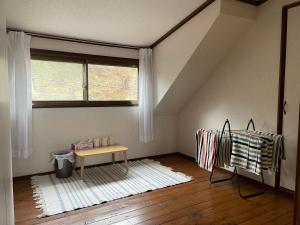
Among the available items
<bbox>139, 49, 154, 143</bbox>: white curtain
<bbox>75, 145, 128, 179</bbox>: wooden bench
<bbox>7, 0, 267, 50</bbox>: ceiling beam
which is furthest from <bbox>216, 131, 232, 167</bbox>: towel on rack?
<bbox>7, 0, 267, 50</bbox>: ceiling beam

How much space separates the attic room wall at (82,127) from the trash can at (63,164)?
27 cm

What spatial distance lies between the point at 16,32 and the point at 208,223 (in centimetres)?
313

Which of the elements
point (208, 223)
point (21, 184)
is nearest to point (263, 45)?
point (208, 223)

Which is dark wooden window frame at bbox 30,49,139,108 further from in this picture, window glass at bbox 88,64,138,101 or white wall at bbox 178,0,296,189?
white wall at bbox 178,0,296,189

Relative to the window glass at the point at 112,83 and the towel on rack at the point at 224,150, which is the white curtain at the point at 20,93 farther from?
the towel on rack at the point at 224,150

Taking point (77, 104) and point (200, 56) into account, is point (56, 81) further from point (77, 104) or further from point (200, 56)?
point (200, 56)

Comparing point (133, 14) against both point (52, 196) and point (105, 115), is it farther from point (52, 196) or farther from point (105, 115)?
point (52, 196)

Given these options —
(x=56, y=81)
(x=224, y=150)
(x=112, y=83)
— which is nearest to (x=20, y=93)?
(x=56, y=81)

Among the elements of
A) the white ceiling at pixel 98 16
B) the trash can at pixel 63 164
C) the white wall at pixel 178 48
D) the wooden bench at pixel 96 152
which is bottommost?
the trash can at pixel 63 164

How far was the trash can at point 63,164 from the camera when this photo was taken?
121 inches

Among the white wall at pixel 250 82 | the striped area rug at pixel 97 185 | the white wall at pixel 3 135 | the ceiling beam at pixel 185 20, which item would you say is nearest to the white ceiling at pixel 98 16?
the ceiling beam at pixel 185 20

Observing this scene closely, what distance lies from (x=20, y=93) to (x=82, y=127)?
3.28 feet

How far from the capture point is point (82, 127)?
354 centimetres

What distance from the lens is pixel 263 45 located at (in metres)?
2.77
